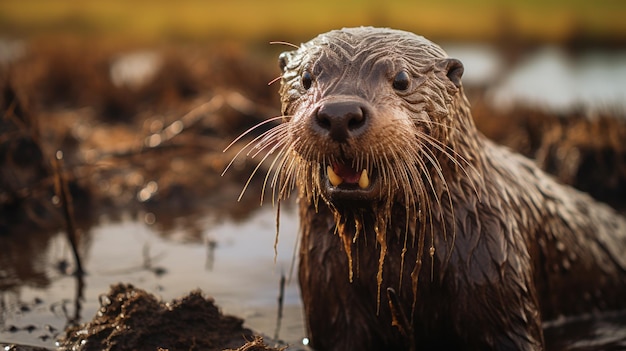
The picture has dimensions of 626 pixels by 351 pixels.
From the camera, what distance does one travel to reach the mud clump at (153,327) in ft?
11.8

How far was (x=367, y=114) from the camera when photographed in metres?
2.95

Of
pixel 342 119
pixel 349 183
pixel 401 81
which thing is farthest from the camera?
pixel 401 81

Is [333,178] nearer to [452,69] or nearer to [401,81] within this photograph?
[401,81]

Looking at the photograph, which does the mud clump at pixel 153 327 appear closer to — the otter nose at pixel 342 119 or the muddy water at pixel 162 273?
the muddy water at pixel 162 273

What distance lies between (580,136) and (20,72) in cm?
649

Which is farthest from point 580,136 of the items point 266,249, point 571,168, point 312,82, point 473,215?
point 312,82

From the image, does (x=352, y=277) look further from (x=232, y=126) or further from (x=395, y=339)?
(x=232, y=126)

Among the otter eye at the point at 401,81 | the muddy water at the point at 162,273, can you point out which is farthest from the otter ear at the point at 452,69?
the muddy water at the point at 162,273

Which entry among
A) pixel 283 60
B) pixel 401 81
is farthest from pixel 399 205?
pixel 283 60

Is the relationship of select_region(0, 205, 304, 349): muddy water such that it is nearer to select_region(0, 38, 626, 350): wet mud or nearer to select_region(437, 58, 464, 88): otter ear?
select_region(0, 38, 626, 350): wet mud

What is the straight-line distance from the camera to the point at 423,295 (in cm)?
352

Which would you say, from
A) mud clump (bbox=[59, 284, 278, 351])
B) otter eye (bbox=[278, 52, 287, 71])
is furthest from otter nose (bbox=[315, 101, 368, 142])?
mud clump (bbox=[59, 284, 278, 351])

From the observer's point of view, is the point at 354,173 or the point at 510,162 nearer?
the point at 354,173

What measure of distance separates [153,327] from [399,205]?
3.79ft
